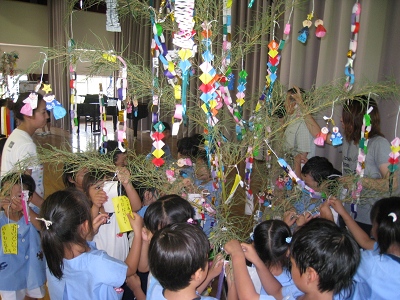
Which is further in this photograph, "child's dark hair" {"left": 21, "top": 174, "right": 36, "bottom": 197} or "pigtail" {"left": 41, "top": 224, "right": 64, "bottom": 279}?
"child's dark hair" {"left": 21, "top": 174, "right": 36, "bottom": 197}

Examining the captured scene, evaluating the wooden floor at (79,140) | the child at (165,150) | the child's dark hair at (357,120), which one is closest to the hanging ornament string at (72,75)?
the child at (165,150)

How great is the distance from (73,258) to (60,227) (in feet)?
0.38

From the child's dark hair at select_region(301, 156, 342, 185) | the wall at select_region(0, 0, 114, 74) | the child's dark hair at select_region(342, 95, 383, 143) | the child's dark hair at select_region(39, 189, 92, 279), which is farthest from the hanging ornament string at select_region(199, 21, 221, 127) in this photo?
the wall at select_region(0, 0, 114, 74)

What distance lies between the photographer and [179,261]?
973 mm

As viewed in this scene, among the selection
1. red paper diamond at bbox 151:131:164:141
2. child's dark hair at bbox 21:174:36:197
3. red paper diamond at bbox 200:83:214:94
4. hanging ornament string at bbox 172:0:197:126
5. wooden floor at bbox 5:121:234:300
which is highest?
hanging ornament string at bbox 172:0:197:126

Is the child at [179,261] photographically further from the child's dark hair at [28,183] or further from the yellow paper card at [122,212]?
the child's dark hair at [28,183]

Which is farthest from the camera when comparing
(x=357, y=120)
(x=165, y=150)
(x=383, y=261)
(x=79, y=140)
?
(x=79, y=140)

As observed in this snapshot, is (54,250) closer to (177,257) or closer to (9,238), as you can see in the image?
(9,238)

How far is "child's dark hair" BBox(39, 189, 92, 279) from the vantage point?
1213mm

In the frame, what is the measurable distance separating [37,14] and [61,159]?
9395mm

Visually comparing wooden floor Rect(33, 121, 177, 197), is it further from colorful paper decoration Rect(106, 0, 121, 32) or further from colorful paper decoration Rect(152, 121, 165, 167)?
colorful paper decoration Rect(152, 121, 165, 167)

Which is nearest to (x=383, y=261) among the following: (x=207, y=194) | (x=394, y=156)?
(x=394, y=156)

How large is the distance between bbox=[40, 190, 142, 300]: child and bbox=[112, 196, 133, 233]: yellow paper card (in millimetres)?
126

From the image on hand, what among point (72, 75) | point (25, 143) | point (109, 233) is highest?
point (72, 75)
